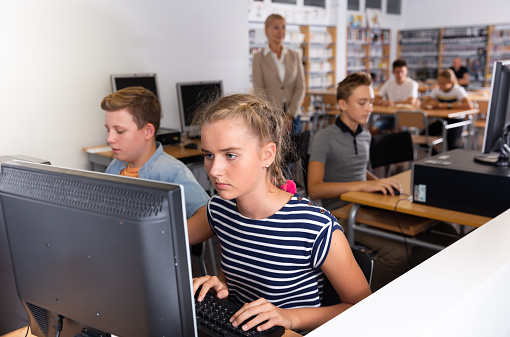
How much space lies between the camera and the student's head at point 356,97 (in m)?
2.38

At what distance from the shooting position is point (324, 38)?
9.45 meters

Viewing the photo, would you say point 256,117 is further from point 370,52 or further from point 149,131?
point 370,52

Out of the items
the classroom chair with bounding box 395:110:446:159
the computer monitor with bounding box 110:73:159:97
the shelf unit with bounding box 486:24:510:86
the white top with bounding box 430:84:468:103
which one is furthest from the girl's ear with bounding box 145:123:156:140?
the shelf unit with bounding box 486:24:510:86

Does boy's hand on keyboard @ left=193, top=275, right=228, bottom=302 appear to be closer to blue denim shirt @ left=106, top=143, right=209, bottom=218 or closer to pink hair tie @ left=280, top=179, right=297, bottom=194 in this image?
pink hair tie @ left=280, top=179, right=297, bottom=194

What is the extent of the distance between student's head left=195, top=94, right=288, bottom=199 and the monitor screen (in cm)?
112

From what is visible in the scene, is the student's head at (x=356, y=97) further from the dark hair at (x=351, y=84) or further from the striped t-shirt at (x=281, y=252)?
the striped t-shirt at (x=281, y=252)

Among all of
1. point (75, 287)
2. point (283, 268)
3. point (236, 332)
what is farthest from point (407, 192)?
point (75, 287)

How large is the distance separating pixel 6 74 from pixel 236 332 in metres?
2.92

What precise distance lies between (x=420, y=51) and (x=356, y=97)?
10281mm

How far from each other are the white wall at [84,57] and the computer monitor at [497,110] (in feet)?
4.71

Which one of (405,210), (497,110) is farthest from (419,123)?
(405,210)

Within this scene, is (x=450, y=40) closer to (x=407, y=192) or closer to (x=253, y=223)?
(x=407, y=192)

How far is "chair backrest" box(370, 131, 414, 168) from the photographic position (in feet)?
9.62

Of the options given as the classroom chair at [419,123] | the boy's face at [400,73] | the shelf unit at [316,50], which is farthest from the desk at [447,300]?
the shelf unit at [316,50]
